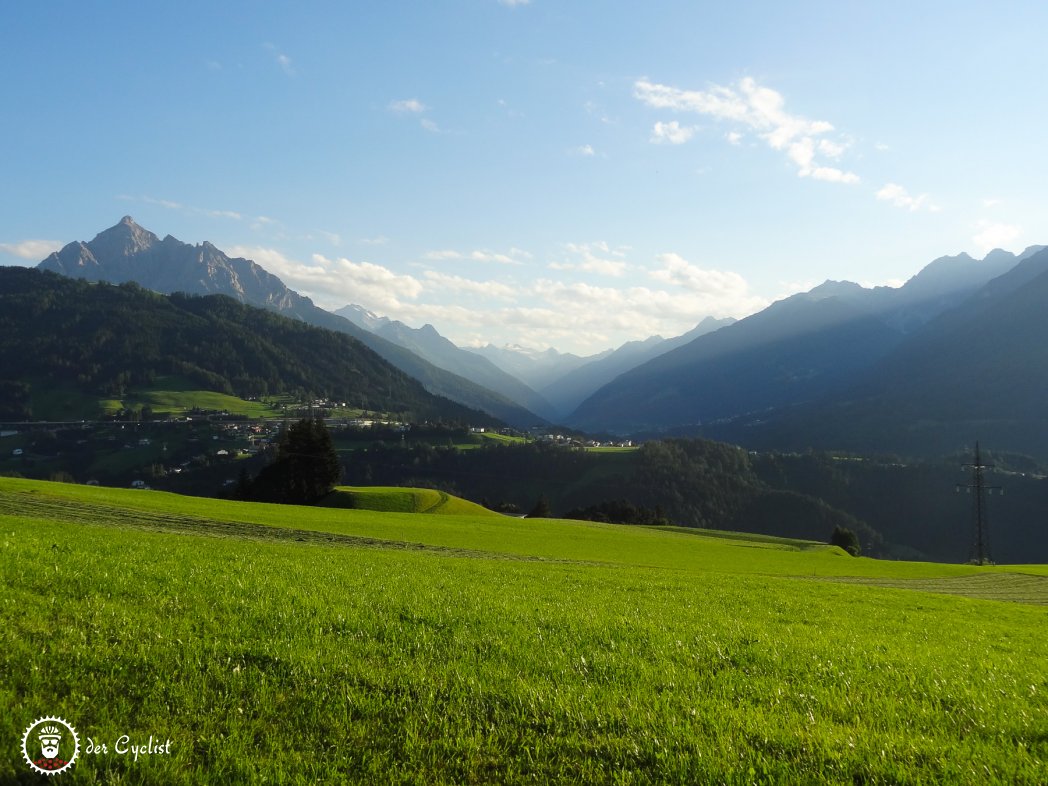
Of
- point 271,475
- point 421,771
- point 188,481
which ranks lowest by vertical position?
point 188,481

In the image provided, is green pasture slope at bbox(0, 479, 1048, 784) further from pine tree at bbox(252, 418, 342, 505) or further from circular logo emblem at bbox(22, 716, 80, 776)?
pine tree at bbox(252, 418, 342, 505)

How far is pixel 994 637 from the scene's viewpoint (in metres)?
18.0

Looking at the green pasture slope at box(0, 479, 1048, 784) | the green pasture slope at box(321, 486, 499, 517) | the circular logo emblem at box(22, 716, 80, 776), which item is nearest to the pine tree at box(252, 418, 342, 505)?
the green pasture slope at box(321, 486, 499, 517)

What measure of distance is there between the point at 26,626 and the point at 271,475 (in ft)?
324

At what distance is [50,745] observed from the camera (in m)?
5.73

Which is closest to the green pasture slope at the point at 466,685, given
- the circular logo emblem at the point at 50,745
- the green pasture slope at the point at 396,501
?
the circular logo emblem at the point at 50,745

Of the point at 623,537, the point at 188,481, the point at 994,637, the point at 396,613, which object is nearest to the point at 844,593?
the point at 994,637

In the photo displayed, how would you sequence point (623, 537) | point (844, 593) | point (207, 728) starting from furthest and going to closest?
point (623, 537), point (844, 593), point (207, 728)

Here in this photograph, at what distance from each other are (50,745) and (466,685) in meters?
4.44

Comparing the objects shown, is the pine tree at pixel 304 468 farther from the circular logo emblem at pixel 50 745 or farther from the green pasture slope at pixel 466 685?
the circular logo emblem at pixel 50 745

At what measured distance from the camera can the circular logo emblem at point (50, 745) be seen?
5.41m

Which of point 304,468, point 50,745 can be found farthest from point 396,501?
point 50,745

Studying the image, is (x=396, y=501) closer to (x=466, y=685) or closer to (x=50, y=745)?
(x=466, y=685)

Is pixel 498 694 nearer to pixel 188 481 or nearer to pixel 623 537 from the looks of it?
pixel 623 537
